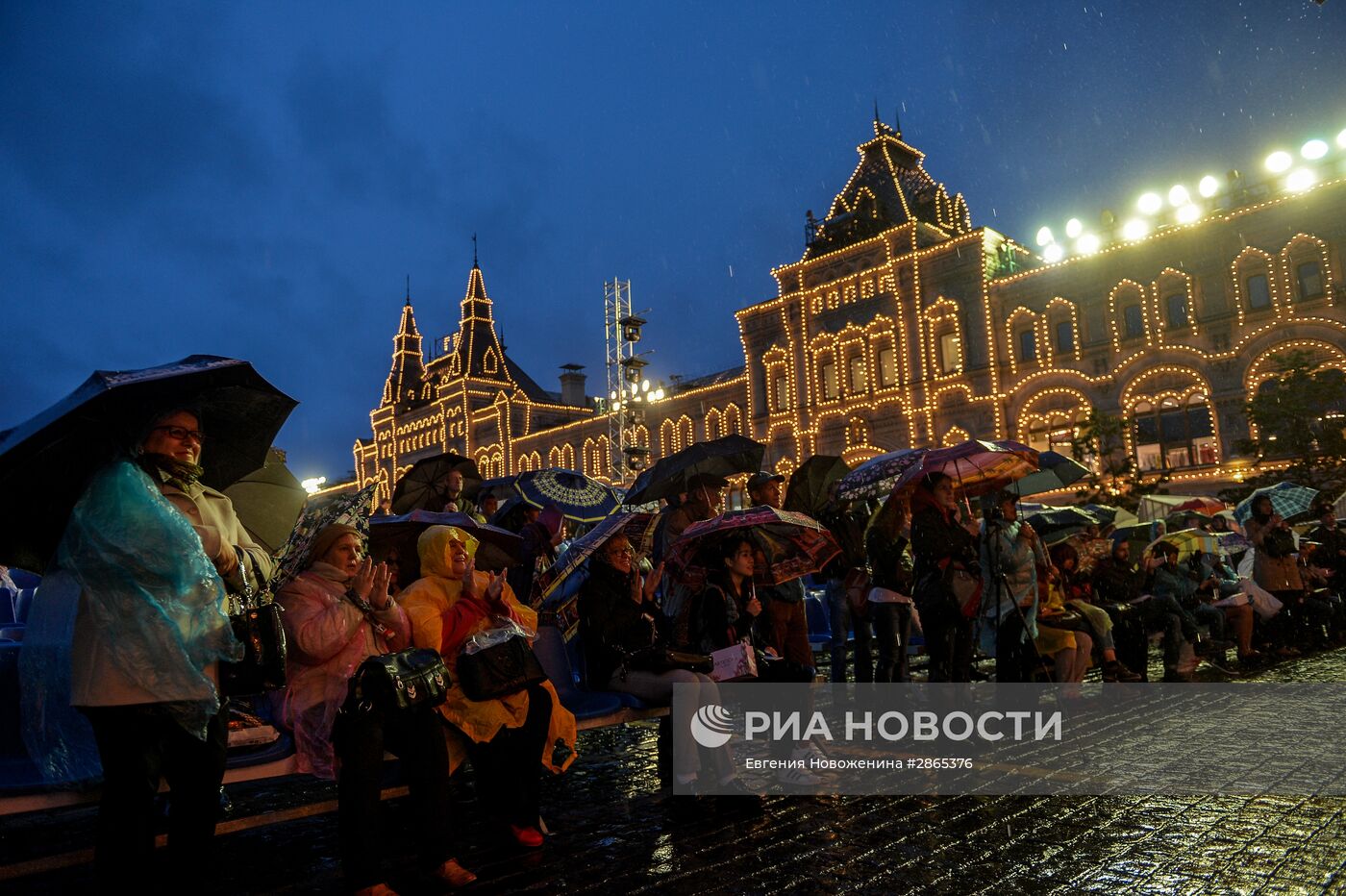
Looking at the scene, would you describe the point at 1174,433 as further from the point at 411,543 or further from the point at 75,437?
the point at 75,437

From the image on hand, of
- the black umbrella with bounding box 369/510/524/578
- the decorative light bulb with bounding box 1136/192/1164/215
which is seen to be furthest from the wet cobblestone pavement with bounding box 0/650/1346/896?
the decorative light bulb with bounding box 1136/192/1164/215

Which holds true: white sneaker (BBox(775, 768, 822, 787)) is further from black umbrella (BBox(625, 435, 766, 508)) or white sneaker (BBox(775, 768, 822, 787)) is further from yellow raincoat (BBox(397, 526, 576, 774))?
black umbrella (BBox(625, 435, 766, 508))

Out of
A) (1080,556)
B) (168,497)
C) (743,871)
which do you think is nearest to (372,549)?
(168,497)

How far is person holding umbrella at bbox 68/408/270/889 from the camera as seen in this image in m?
3.22

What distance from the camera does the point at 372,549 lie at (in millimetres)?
6473

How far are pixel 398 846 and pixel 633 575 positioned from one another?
2.10 metres

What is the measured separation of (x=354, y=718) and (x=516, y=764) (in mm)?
1020

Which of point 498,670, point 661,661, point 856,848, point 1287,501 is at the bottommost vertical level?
point 856,848

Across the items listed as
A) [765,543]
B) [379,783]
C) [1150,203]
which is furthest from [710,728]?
[1150,203]

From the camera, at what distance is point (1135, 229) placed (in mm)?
29281

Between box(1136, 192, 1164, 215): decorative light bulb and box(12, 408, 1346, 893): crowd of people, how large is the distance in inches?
906

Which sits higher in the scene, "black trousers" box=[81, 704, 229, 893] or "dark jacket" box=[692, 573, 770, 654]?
"dark jacket" box=[692, 573, 770, 654]

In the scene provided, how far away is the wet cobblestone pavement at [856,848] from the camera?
381 centimetres

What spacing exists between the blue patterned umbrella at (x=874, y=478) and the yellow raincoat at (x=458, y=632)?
4.28 meters
